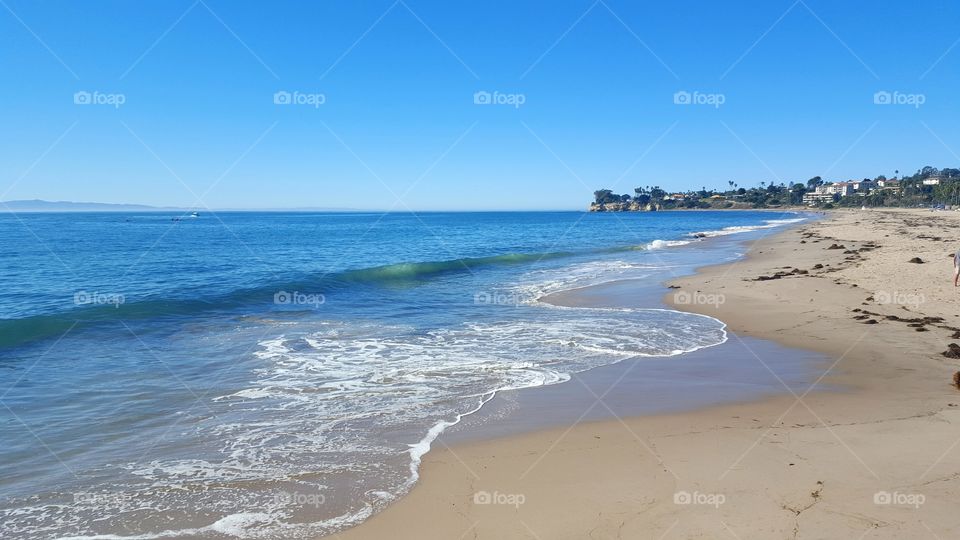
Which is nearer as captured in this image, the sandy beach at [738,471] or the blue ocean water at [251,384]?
the sandy beach at [738,471]

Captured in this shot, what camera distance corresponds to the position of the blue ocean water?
6.11 metres

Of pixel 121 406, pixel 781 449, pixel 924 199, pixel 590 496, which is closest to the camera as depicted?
pixel 590 496

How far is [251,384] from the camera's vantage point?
1059 centimetres

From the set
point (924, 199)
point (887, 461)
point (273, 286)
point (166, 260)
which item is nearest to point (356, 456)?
point (887, 461)

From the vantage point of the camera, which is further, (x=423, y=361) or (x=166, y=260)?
(x=166, y=260)

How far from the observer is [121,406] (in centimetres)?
930

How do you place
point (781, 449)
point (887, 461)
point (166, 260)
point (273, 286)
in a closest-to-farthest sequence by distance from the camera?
point (887, 461) → point (781, 449) → point (273, 286) → point (166, 260)

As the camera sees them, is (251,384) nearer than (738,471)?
No

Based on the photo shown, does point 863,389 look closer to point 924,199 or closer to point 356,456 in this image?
point 356,456

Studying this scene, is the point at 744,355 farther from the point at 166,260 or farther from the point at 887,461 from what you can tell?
the point at 166,260

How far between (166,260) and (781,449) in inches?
1486

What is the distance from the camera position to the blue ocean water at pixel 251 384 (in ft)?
20.0

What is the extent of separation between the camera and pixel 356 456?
23.5 ft

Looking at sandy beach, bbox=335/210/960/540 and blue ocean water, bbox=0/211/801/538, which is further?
blue ocean water, bbox=0/211/801/538
